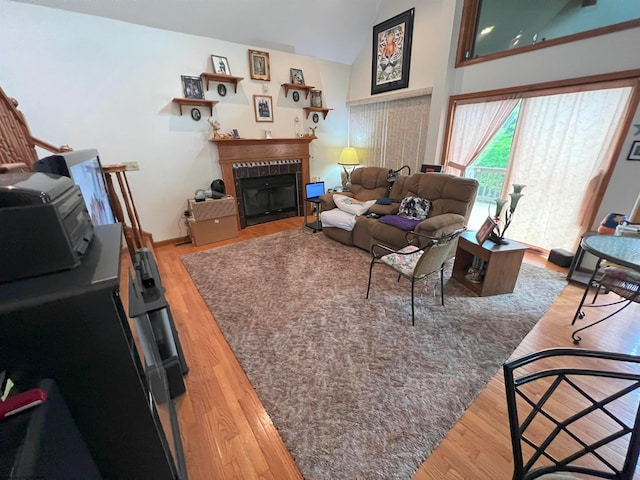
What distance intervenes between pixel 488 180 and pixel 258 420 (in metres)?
3.93

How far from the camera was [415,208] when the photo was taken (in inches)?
121

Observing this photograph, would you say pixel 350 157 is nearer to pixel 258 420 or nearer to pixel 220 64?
pixel 220 64

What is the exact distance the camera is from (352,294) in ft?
7.89

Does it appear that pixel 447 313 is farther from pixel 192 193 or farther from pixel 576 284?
pixel 192 193

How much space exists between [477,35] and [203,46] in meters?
3.58

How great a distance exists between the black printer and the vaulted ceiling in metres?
3.49

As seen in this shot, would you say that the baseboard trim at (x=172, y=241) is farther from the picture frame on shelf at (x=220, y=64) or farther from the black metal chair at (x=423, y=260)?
the black metal chair at (x=423, y=260)

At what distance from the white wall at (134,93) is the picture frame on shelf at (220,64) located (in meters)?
0.08

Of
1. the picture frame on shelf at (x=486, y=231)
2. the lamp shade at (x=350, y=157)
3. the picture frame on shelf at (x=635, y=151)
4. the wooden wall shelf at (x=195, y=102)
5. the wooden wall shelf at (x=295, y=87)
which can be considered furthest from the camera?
the lamp shade at (x=350, y=157)

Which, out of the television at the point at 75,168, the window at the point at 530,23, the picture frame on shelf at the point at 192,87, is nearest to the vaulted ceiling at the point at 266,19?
the picture frame on shelf at the point at 192,87

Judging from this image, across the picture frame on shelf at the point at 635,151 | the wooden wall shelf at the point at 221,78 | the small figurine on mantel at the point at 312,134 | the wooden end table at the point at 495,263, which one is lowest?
the wooden end table at the point at 495,263

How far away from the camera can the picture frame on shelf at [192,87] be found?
3.35m

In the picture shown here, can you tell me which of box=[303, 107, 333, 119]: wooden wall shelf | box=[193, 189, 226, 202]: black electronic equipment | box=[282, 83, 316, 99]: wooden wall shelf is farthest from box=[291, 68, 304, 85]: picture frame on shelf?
box=[193, 189, 226, 202]: black electronic equipment

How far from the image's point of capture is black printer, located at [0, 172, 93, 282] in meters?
0.53
